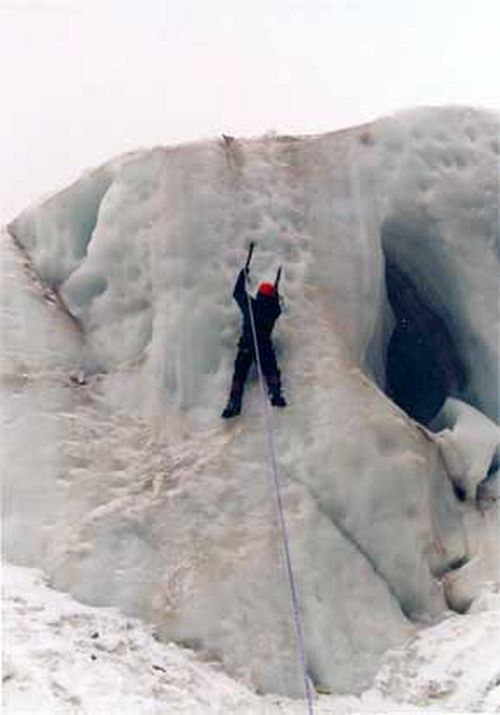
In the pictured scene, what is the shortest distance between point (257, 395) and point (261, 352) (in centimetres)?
46

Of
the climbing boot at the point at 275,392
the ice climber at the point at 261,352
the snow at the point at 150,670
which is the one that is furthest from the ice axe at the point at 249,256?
the snow at the point at 150,670

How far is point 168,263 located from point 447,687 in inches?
213

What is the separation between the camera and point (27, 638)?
8312mm

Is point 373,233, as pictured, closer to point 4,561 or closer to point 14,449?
point 14,449

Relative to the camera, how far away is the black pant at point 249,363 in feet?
35.9

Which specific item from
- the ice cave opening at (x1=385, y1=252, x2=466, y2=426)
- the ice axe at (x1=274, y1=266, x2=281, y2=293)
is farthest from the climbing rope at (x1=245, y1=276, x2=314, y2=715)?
the ice cave opening at (x1=385, y1=252, x2=466, y2=426)

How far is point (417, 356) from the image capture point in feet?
44.9

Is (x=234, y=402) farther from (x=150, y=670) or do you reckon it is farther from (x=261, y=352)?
(x=150, y=670)

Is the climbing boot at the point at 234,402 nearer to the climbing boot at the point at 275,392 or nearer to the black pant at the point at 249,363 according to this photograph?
the black pant at the point at 249,363

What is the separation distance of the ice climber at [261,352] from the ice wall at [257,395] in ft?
0.66

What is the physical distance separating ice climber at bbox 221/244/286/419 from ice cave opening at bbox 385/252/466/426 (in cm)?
301

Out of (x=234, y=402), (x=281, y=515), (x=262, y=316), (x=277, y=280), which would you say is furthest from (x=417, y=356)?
(x=281, y=515)

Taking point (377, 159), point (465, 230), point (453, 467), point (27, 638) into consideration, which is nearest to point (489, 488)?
point (453, 467)

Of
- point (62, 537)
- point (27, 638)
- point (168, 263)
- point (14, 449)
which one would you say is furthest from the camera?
point (168, 263)
